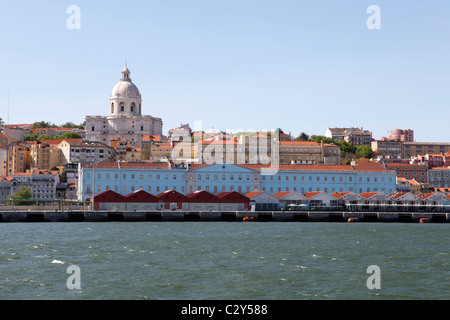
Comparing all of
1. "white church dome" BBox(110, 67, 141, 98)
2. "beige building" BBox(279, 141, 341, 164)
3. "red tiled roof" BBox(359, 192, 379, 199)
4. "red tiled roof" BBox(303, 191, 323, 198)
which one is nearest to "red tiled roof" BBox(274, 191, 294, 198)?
"red tiled roof" BBox(303, 191, 323, 198)

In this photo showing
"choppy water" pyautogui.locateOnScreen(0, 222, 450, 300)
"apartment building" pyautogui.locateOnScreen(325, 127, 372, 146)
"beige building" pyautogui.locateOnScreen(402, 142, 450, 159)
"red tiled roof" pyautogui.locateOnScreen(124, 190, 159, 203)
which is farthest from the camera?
"apartment building" pyautogui.locateOnScreen(325, 127, 372, 146)

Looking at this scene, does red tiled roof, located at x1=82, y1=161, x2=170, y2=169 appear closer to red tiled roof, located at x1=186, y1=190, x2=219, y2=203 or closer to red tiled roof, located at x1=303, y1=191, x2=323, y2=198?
red tiled roof, located at x1=186, y1=190, x2=219, y2=203

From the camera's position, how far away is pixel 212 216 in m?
67.7

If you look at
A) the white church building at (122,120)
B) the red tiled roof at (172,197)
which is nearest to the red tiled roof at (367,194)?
the red tiled roof at (172,197)

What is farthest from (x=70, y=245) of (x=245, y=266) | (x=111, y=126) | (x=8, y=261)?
(x=111, y=126)

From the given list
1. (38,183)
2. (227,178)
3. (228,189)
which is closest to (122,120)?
(38,183)

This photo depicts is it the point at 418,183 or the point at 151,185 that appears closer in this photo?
the point at 151,185

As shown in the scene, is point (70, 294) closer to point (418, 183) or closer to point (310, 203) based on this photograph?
point (310, 203)

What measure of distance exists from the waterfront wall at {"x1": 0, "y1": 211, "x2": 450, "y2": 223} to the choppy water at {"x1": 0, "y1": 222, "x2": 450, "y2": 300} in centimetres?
1705

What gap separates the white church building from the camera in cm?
14262

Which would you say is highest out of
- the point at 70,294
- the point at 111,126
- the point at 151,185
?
the point at 111,126

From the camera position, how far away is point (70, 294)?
917 inches

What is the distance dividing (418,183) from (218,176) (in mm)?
42220

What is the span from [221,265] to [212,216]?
37061 millimetres
